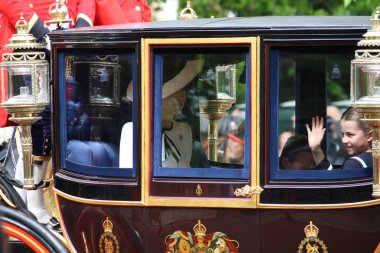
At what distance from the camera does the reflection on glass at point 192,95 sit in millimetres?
5645

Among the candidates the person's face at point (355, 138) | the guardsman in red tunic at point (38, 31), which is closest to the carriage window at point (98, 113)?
the guardsman in red tunic at point (38, 31)

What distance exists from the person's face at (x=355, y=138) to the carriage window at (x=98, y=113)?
3.53ft

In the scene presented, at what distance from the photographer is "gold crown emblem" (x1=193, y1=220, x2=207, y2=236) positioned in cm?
556

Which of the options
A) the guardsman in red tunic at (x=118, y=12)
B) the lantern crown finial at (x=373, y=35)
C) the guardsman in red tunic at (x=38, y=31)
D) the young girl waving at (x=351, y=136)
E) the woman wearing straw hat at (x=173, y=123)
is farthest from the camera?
the guardsman in red tunic at (x=118, y=12)

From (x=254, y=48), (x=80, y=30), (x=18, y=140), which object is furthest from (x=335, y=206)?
(x=18, y=140)

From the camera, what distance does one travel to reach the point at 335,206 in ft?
17.7

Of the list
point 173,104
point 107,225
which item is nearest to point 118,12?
point 173,104

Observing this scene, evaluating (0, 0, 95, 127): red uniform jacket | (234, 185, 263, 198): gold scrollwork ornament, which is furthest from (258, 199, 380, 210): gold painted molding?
(0, 0, 95, 127): red uniform jacket

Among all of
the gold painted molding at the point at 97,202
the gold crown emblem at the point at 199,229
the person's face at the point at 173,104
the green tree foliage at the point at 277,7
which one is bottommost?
the gold crown emblem at the point at 199,229

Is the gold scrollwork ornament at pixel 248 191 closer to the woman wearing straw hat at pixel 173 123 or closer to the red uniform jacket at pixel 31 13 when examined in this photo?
the woman wearing straw hat at pixel 173 123

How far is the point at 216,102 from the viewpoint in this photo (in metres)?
6.36

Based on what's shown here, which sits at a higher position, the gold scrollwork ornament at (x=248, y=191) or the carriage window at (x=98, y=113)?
the carriage window at (x=98, y=113)

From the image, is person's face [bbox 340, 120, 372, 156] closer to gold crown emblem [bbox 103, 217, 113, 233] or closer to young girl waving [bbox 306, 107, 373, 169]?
young girl waving [bbox 306, 107, 373, 169]

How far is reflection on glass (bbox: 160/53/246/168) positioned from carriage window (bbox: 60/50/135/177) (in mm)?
178
